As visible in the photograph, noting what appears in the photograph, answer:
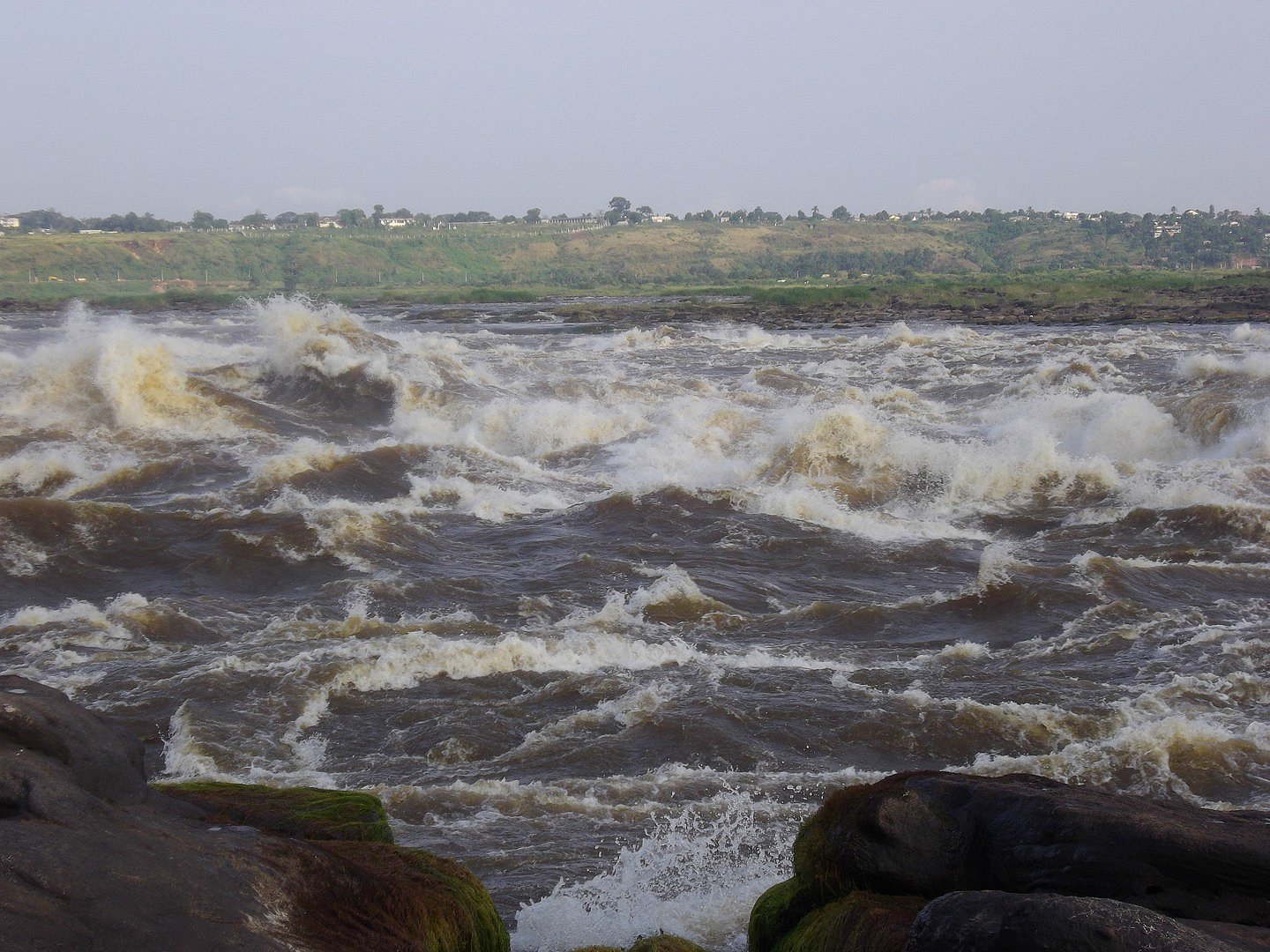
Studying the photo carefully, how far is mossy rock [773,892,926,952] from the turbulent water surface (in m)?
1.26

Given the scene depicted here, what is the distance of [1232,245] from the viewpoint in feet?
425

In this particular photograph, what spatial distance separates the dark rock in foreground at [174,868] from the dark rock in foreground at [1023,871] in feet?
4.94

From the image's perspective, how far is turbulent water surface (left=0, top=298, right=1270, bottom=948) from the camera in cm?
720

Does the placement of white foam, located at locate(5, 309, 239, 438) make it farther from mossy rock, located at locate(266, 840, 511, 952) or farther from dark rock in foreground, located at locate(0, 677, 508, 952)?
mossy rock, located at locate(266, 840, 511, 952)

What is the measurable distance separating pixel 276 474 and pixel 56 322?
157 ft

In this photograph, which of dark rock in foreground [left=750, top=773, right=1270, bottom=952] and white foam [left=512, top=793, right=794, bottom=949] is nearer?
dark rock in foreground [left=750, top=773, right=1270, bottom=952]

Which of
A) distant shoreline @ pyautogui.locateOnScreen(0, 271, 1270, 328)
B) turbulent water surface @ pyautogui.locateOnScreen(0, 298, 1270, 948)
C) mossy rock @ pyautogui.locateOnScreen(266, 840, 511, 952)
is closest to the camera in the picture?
mossy rock @ pyautogui.locateOnScreen(266, 840, 511, 952)

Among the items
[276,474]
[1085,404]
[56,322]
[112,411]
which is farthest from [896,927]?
[56,322]

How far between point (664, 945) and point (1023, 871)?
1566 mm

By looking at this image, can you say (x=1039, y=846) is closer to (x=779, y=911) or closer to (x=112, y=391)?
(x=779, y=911)

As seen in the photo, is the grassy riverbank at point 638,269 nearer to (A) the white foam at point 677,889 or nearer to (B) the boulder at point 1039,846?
(A) the white foam at point 677,889

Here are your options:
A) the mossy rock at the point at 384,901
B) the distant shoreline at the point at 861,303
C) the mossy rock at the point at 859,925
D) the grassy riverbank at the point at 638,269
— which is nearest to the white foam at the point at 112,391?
the mossy rock at the point at 384,901

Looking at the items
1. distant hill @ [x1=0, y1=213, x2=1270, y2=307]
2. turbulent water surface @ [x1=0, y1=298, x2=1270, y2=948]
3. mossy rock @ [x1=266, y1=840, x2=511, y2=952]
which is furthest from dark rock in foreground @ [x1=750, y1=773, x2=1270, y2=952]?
distant hill @ [x1=0, y1=213, x2=1270, y2=307]

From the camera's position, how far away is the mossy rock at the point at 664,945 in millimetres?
4535
